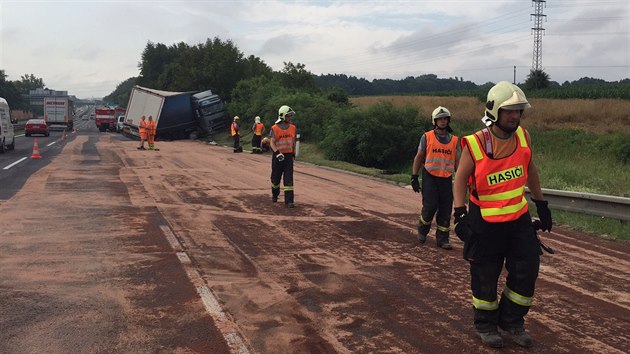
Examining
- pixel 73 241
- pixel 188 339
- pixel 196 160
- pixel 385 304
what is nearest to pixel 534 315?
pixel 385 304

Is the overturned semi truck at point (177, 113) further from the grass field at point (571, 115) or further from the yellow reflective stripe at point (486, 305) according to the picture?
the yellow reflective stripe at point (486, 305)

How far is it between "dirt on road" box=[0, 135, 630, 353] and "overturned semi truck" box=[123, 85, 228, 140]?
2546cm

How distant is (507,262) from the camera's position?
4199 mm

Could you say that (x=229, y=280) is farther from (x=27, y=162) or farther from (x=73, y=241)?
(x=27, y=162)

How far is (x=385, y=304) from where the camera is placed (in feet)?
16.5

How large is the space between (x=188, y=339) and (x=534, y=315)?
299 cm

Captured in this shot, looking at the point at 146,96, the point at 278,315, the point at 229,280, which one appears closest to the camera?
the point at 278,315

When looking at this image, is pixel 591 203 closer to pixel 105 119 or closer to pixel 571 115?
pixel 571 115

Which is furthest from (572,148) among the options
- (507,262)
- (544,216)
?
(507,262)

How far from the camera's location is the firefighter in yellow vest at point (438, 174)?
745 cm

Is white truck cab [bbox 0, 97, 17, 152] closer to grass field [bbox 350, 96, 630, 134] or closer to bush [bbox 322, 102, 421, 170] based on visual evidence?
bush [bbox 322, 102, 421, 170]

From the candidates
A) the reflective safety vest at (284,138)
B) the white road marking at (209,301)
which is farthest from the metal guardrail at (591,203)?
the white road marking at (209,301)

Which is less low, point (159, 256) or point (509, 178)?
point (509, 178)

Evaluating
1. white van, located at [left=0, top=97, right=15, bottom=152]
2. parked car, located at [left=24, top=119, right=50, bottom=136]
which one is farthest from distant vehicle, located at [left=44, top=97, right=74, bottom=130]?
white van, located at [left=0, top=97, right=15, bottom=152]
